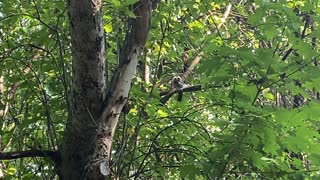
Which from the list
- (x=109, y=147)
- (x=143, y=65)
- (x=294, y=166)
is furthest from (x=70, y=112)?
(x=143, y=65)

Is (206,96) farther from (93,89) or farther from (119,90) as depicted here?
(93,89)

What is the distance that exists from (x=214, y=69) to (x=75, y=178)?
0.92 meters

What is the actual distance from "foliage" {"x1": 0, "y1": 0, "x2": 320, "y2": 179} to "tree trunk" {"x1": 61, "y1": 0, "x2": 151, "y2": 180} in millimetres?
181

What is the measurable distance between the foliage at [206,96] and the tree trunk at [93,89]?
0.59ft

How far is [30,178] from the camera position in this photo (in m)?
3.05

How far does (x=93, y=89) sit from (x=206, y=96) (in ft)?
3.45

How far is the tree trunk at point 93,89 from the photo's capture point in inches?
87.7

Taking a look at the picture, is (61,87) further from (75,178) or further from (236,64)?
(236,64)

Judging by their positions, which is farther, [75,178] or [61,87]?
[61,87]

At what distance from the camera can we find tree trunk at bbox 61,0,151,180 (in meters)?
2.23

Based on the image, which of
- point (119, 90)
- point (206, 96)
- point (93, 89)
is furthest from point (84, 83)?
point (206, 96)

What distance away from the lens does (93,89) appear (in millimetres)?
2389

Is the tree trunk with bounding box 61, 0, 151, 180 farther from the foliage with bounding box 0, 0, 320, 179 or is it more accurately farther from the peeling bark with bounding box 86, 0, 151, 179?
the foliage with bounding box 0, 0, 320, 179

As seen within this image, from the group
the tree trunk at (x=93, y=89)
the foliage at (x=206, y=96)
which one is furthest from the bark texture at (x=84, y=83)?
the foliage at (x=206, y=96)
